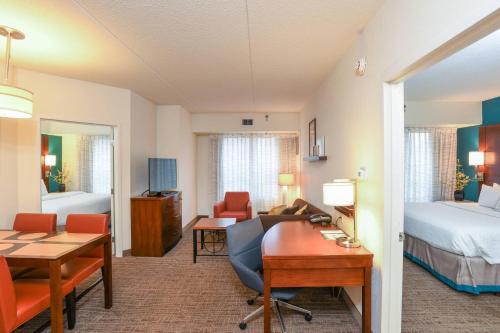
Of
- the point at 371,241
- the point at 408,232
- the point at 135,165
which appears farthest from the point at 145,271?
the point at 408,232

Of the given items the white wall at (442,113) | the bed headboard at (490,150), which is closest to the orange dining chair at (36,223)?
the white wall at (442,113)

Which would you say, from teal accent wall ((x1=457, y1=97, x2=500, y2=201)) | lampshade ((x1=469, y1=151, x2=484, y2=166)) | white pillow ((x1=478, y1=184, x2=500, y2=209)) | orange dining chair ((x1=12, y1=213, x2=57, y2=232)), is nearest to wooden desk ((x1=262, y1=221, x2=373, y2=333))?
orange dining chair ((x1=12, y1=213, x2=57, y2=232))

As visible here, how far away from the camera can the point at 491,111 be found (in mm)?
4621

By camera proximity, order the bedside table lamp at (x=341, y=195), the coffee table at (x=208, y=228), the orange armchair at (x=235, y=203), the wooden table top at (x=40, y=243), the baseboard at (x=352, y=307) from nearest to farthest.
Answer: the wooden table top at (x=40, y=243), the bedside table lamp at (x=341, y=195), the baseboard at (x=352, y=307), the coffee table at (x=208, y=228), the orange armchair at (x=235, y=203)

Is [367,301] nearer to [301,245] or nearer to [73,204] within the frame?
[301,245]

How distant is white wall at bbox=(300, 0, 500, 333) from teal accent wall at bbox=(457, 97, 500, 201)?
3798mm

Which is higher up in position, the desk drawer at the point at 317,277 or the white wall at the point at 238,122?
the white wall at the point at 238,122

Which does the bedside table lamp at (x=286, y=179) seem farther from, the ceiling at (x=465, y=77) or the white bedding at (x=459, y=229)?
the ceiling at (x=465, y=77)

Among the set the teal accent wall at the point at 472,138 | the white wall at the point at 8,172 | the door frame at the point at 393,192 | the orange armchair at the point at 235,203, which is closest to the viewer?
the door frame at the point at 393,192

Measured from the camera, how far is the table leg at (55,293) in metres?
1.81

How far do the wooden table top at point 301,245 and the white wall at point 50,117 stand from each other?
8.80 ft

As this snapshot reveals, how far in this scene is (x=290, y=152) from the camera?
594 cm

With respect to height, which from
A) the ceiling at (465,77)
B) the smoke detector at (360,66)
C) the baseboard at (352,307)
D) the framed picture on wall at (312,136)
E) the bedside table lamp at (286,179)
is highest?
the ceiling at (465,77)

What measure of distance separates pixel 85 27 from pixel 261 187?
458cm
